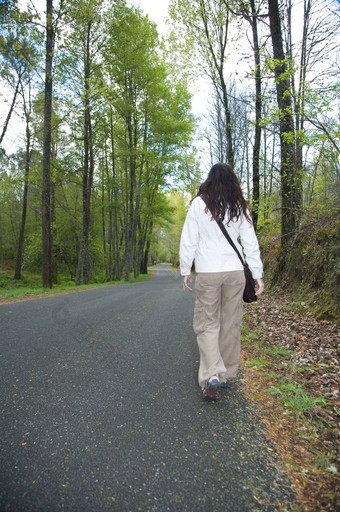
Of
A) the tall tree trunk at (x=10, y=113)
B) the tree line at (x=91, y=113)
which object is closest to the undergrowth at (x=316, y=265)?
the tree line at (x=91, y=113)

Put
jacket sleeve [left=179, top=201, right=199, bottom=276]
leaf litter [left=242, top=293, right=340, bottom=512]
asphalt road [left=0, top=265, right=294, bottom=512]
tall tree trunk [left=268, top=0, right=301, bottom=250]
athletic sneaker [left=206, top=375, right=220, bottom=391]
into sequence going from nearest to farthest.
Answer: asphalt road [left=0, top=265, right=294, bottom=512] → leaf litter [left=242, top=293, right=340, bottom=512] → athletic sneaker [left=206, top=375, right=220, bottom=391] → jacket sleeve [left=179, top=201, right=199, bottom=276] → tall tree trunk [left=268, top=0, right=301, bottom=250]

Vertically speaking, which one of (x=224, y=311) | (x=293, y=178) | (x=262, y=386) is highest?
(x=293, y=178)

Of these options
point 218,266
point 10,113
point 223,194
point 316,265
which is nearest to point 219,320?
point 218,266

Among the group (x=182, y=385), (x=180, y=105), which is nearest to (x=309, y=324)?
(x=182, y=385)

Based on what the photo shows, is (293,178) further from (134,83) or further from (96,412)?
(134,83)

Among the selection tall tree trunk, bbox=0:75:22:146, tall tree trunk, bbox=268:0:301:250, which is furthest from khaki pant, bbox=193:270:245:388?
tall tree trunk, bbox=0:75:22:146

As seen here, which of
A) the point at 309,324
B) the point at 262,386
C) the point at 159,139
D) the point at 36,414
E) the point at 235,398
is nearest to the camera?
the point at 36,414

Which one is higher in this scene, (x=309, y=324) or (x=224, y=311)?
(x=224, y=311)

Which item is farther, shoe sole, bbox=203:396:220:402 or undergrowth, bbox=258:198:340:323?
undergrowth, bbox=258:198:340:323

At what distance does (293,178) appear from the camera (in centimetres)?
678

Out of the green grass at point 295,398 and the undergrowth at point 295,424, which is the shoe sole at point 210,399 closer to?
the undergrowth at point 295,424

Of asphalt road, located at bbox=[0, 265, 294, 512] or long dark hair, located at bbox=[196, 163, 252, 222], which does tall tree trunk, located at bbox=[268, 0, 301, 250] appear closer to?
long dark hair, located at bbox=[196, 163, 252, 222]

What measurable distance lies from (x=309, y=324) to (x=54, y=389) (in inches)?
161

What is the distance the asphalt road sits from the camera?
1.46 metres
